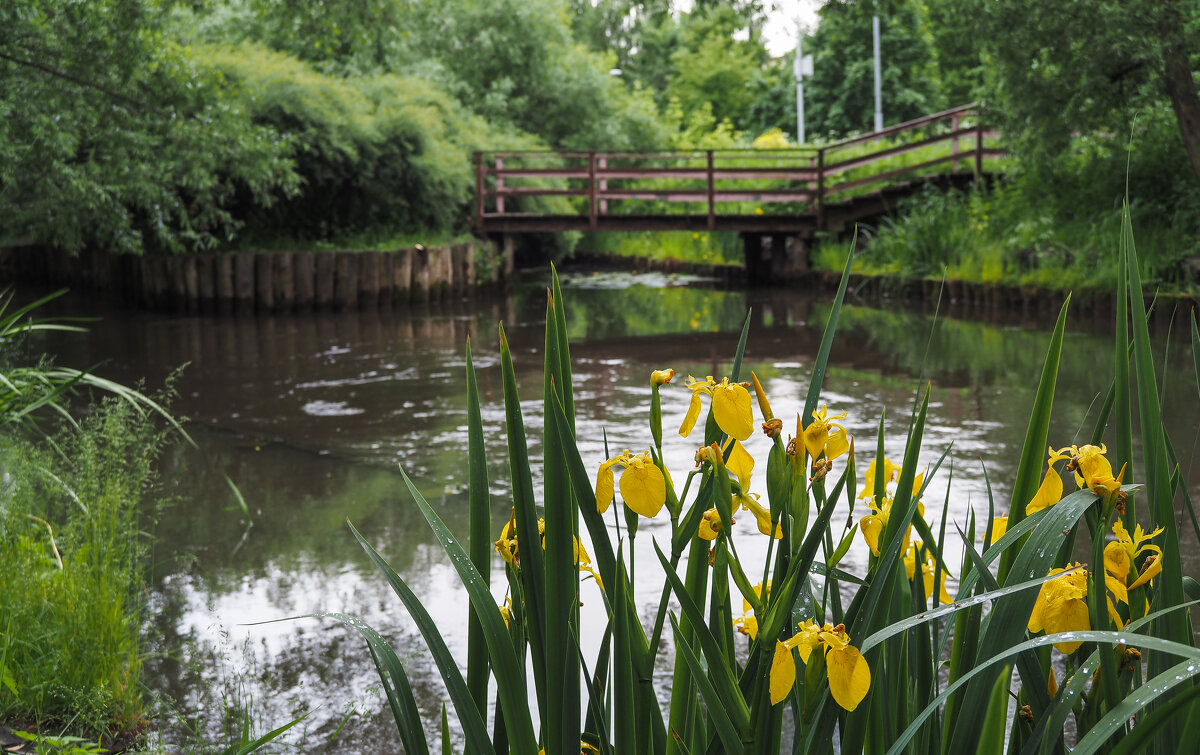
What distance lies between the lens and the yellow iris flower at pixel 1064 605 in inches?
39.4

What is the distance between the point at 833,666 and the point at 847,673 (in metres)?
0.01

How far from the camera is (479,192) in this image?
54.1 ft

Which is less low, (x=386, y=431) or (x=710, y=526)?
(x=710, y=526)

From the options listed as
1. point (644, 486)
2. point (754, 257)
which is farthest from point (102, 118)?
point (754, 257)

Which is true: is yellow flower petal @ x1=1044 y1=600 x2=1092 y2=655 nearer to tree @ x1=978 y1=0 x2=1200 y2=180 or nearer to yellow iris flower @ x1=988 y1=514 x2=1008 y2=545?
yellow iris flower @ x1=988 y1=514 x2=1008 y2=545

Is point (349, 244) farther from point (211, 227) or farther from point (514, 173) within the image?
point (514, 173)

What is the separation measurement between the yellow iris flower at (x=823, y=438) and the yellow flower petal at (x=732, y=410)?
0.05m

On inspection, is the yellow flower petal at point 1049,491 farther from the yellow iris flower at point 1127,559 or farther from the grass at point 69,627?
the grass at point 69,627

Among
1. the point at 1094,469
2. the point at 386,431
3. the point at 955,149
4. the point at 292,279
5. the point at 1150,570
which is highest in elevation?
the point at 955,149

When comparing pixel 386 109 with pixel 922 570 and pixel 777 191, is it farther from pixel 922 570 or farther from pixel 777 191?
pixel 922 570

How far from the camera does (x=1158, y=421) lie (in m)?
1.06

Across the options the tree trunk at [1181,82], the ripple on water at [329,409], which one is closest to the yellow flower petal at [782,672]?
the ripple on water at [329,409]

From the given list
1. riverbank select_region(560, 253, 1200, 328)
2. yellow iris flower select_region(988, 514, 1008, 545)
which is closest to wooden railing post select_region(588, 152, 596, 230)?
riverbank select_region(560, 253, 1200, 328)

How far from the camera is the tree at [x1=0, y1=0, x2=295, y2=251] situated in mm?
6668
